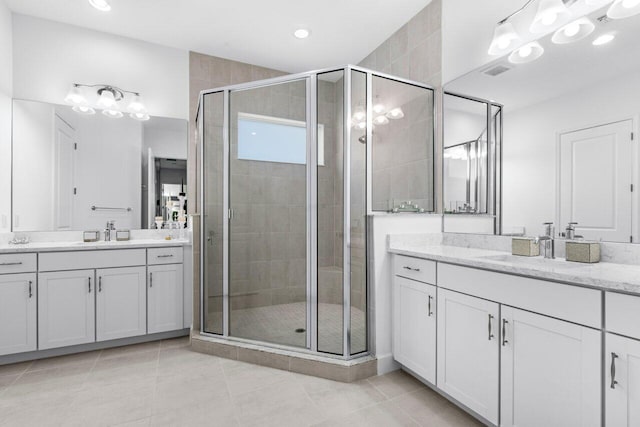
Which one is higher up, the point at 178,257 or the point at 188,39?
the point at 188,39

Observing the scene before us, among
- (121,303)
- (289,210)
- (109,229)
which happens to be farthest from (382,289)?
(109,229)

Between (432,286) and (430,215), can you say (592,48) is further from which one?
(432,286)

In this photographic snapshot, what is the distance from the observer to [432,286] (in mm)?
1834

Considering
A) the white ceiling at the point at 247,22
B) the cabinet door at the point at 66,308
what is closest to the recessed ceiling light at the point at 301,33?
the white ceiling at the point at 247,22

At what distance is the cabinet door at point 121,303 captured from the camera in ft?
8.27

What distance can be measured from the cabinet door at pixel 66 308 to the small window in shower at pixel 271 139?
5.17 feet

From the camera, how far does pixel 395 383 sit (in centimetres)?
203

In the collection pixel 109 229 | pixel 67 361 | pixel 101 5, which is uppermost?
pixel 101 5

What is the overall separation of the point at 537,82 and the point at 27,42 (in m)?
3.93

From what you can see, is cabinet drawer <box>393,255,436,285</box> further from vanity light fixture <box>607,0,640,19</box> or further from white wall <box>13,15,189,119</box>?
white wall <box>13,15,189,119</box>

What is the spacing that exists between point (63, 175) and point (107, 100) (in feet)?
2.57

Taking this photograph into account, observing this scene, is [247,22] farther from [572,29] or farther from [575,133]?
[575,133]

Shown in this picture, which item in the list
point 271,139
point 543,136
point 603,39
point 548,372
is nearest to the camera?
point 548,372

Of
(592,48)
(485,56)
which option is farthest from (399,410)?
(485,56)
